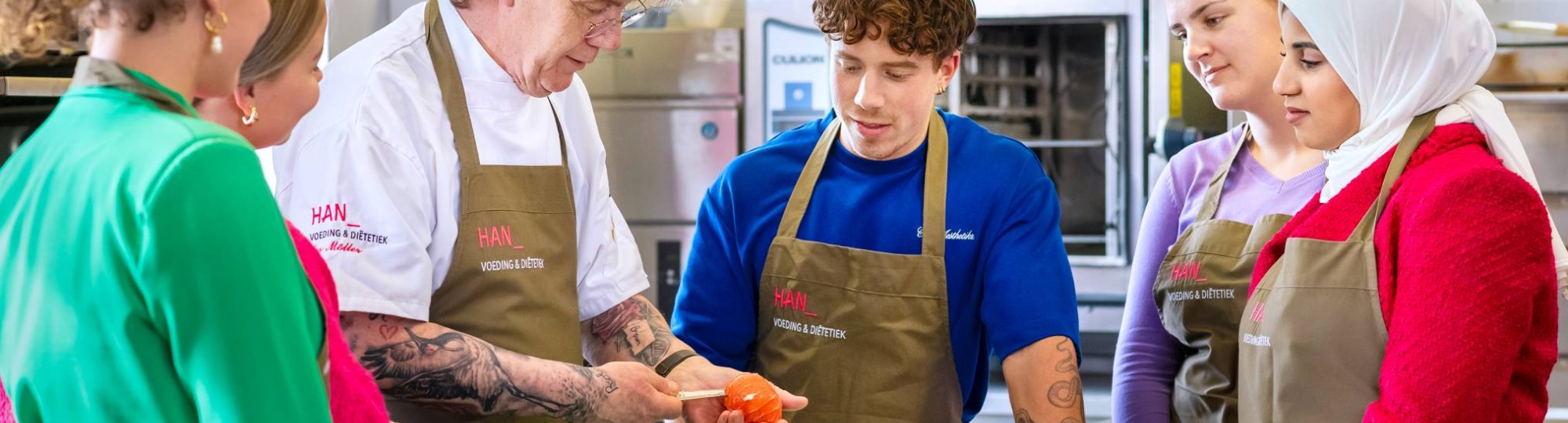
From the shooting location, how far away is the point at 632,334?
1.71 m

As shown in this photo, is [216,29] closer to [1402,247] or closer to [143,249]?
[143,249]

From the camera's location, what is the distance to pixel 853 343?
1.71 m

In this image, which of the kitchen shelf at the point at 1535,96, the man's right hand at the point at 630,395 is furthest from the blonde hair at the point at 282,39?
the kitchen shelf at the point at 1535,96

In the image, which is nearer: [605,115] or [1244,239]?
[1244,239]

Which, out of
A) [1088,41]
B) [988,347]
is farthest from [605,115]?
[988,347]

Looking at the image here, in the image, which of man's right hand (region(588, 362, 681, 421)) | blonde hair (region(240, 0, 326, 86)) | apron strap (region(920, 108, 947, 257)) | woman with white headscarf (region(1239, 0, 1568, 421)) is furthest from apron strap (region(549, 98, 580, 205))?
woman with white headscarf (region(1239, 0, 1568, 421))

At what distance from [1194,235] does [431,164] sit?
106 centimetres

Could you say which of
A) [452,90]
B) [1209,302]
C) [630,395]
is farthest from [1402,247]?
[452,90]

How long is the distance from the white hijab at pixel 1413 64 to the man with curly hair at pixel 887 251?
0.46 metres

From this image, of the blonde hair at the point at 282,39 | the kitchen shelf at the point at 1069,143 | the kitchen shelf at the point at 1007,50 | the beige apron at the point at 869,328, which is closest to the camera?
the blonde hair at the point at 282,39

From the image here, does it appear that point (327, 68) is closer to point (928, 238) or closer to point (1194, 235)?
point (928, 238)

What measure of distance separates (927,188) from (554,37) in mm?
568

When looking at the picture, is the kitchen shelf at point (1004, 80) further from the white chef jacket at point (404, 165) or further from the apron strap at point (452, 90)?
the apron strap at point (452, 90)

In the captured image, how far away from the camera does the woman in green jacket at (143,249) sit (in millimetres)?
733
